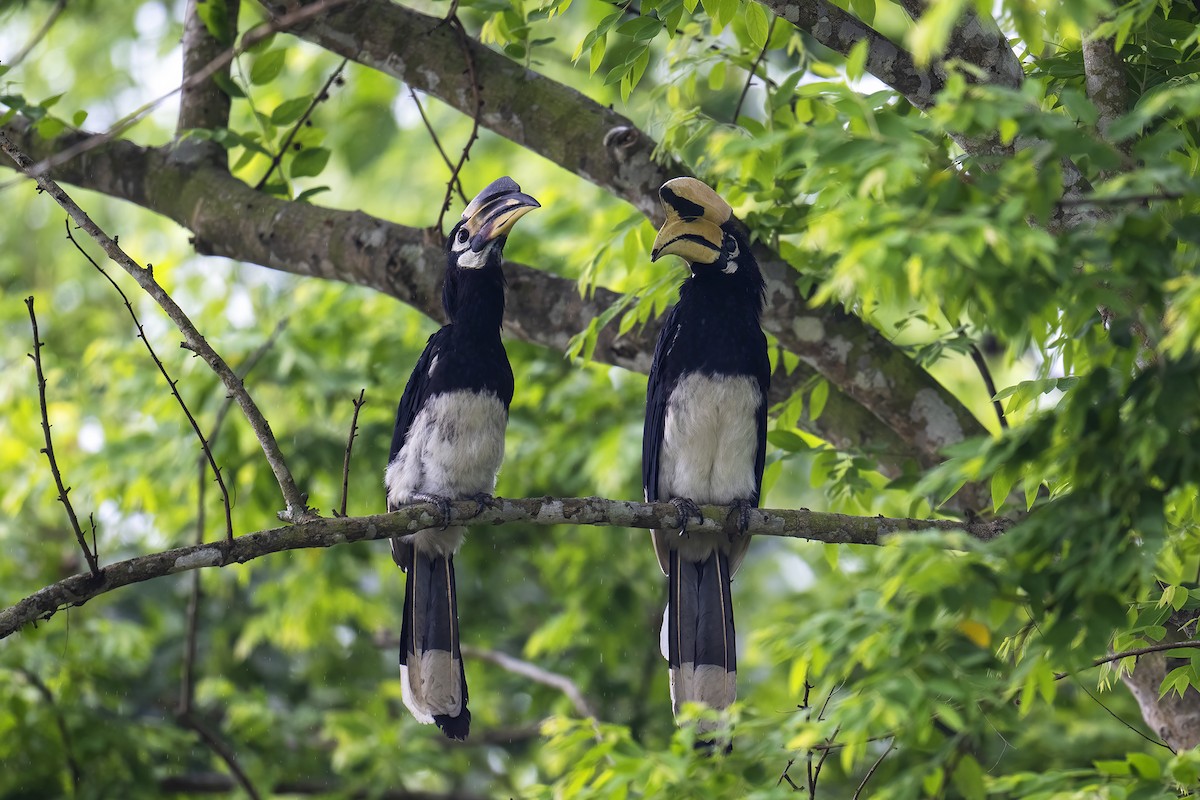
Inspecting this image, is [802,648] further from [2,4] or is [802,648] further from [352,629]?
[352,629]

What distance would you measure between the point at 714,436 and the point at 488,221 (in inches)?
41.0

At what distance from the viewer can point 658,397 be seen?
13.6ft

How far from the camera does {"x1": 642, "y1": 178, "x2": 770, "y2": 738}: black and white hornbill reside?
3895 mm

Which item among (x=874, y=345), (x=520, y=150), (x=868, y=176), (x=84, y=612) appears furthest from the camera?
(x=520, y=150)

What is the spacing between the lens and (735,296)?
397cm

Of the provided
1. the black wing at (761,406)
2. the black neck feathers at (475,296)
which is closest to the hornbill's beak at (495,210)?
the black neck feathers at (475,296)

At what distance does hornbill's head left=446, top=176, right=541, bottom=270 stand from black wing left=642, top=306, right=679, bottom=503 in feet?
2.17

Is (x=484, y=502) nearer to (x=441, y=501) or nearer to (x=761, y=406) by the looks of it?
(x=441, y=501)

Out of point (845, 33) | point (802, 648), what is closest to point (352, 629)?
point (845, 33)

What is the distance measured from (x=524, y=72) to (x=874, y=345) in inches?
59.6

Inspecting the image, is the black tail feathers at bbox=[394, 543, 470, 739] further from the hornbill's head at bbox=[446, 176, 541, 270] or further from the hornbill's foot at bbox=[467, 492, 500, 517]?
the hornbill's head at bbox=[446, 176, 541, 270]

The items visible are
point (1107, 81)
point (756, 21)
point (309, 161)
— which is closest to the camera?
point (1107, 81)

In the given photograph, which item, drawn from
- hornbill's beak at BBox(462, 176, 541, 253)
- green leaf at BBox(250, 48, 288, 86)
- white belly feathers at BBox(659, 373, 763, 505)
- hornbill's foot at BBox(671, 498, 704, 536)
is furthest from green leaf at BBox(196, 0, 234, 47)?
hornbill's foot at BBox(671, 498, 704, 536)

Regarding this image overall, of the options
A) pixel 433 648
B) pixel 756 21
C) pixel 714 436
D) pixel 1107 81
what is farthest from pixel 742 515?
pixel 1107 81
